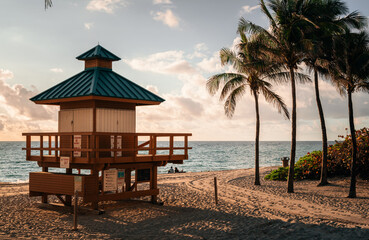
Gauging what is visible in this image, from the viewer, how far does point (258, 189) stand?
23797 mm

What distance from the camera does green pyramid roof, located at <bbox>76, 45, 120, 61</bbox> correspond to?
61.0ft

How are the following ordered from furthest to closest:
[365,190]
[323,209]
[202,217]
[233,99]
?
[233,99] < [365,190] < [323,209] < [202,217]

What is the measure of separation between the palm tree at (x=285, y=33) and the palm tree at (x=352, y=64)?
2.08 metres

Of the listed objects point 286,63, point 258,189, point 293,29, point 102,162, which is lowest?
point 258,189

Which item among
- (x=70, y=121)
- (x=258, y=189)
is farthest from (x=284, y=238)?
(x=258, y=189)

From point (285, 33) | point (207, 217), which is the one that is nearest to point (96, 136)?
point (207, 217)

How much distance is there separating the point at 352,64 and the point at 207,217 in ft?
39.4

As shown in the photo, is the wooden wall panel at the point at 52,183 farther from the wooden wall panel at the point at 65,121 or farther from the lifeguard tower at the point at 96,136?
the wooden wall panel at the point at 65,121

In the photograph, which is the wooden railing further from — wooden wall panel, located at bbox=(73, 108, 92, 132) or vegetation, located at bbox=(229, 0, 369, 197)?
vegetation, located at bbox=(229, 0, 369, 197)

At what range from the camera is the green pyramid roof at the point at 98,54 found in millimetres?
18578

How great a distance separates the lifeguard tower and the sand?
3.69 ft

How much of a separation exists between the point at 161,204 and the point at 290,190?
8092 millimetres

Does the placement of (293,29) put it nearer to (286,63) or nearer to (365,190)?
(286,63)

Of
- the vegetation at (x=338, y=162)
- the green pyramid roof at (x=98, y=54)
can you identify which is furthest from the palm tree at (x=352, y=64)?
the green pyramid roof at (x=98, y=54)
